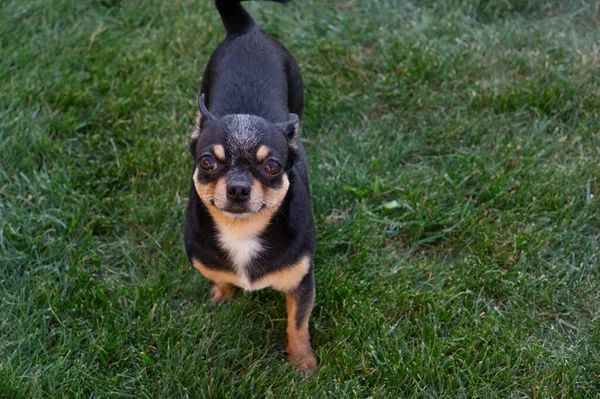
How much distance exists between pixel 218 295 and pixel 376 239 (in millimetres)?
949

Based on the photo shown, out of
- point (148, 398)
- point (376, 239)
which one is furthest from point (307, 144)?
point (148, 398)

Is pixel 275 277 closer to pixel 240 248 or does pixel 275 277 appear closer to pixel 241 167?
pixel 240 248

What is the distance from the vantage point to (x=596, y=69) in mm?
4938

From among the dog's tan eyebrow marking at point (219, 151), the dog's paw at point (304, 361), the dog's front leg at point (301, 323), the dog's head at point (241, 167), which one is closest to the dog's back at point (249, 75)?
the dog's head at point (241, 167)

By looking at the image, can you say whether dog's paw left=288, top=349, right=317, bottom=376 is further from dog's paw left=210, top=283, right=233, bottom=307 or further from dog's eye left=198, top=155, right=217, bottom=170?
dog's eye left=198, top=155, right=217, bottom=170

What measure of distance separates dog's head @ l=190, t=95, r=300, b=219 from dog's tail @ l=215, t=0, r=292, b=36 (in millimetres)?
1145

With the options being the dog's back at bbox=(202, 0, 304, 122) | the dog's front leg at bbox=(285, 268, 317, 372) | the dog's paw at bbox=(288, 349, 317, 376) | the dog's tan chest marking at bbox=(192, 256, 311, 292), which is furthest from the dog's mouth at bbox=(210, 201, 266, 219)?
the dog's paw at bbox=(288, 349, 317, 376)

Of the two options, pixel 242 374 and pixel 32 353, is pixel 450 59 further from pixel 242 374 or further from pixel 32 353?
pixel 32 353

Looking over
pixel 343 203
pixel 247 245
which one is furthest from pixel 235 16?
pixel 247 245

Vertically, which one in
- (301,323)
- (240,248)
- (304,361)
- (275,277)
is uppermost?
(240,248)

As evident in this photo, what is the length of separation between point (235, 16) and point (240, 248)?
1529 mm

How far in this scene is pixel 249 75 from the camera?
3629mm

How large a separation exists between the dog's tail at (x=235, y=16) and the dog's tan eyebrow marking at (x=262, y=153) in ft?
4.26

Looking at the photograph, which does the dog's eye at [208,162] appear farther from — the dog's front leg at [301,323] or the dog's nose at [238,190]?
the dog's front leg at [301,323]
